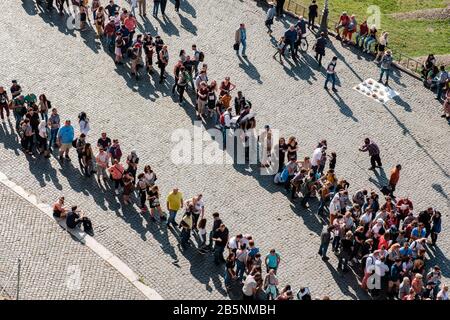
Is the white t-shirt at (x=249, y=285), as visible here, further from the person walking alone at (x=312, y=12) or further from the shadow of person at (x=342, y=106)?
the person walking alone at (x=312, y=12)

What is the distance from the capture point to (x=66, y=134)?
34.0m

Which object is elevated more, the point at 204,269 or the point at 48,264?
the point at 204,269

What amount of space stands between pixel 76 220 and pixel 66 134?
3.57 m

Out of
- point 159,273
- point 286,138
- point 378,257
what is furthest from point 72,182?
point 378,257

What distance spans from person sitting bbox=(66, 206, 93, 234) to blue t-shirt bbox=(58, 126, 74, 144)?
10.4 ft

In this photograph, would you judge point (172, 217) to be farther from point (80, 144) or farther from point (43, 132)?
point (43, 132)

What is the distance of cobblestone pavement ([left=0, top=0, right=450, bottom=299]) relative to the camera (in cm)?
3159

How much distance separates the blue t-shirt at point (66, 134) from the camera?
3391 centimetres

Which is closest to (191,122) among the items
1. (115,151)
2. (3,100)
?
(115,151)

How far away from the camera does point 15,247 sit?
3094cm

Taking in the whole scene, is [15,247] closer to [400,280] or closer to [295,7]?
[400,280]

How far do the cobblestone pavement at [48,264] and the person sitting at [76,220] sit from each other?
1.10 ft

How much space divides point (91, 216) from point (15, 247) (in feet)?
8.85

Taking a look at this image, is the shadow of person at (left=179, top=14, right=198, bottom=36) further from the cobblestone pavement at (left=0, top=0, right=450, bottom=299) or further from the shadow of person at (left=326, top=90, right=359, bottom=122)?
the shadow of person at (left=326, top=90, right=359, bottom=122)
